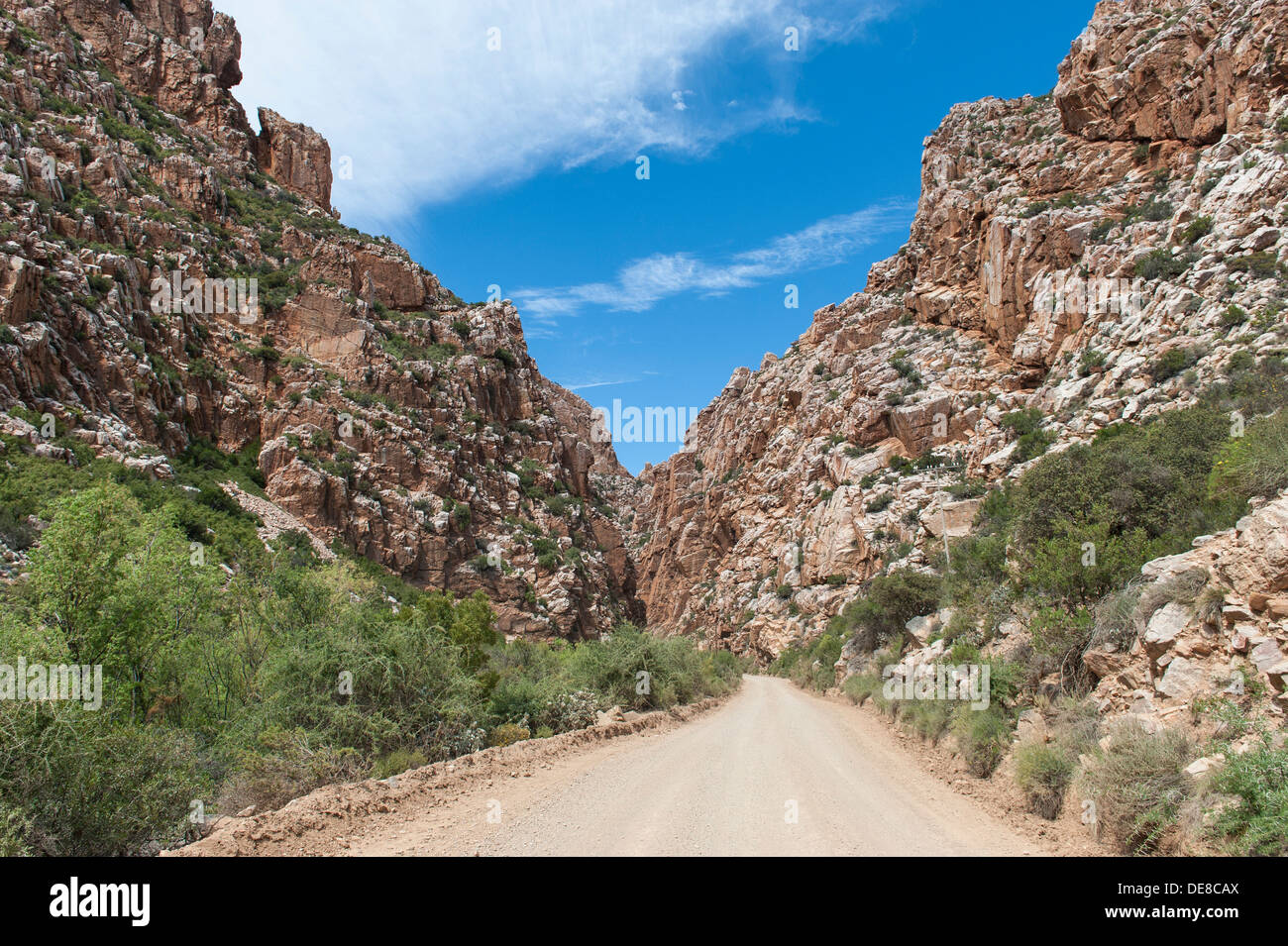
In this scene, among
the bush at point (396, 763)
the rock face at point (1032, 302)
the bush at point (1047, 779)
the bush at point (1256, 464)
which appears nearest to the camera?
the bush at point (1047, 779)

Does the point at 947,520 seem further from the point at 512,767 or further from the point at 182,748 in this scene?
the point at 182,748

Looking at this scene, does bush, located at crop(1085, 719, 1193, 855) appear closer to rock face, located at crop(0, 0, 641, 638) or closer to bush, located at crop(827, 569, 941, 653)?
bush, located at crop(827, 569, 941, 653)

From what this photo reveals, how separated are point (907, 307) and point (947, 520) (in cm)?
3092

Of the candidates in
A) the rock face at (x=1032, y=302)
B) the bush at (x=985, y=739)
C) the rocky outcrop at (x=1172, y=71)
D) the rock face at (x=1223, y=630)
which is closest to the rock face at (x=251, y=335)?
the rock face at (x=1032, y=302)

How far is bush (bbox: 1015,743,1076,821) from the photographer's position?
801 cm

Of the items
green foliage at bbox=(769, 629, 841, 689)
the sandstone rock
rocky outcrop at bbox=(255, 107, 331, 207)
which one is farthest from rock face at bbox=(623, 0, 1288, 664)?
rocky outcrop at bbox=(255, 107, 331, 207)

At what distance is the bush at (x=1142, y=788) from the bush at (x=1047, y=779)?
3.77 ft

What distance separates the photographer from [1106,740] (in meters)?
7.58

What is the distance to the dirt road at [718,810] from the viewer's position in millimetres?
6891

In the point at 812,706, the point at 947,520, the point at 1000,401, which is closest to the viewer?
the point at 812,706

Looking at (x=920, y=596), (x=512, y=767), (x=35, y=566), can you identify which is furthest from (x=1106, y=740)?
(x=920, y=596)

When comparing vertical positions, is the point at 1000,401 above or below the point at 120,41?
below

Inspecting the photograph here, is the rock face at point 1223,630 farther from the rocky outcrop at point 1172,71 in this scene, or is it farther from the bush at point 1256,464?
the rocky outcrop at point 1172,71

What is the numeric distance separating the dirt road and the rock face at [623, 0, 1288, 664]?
57.3 feet
